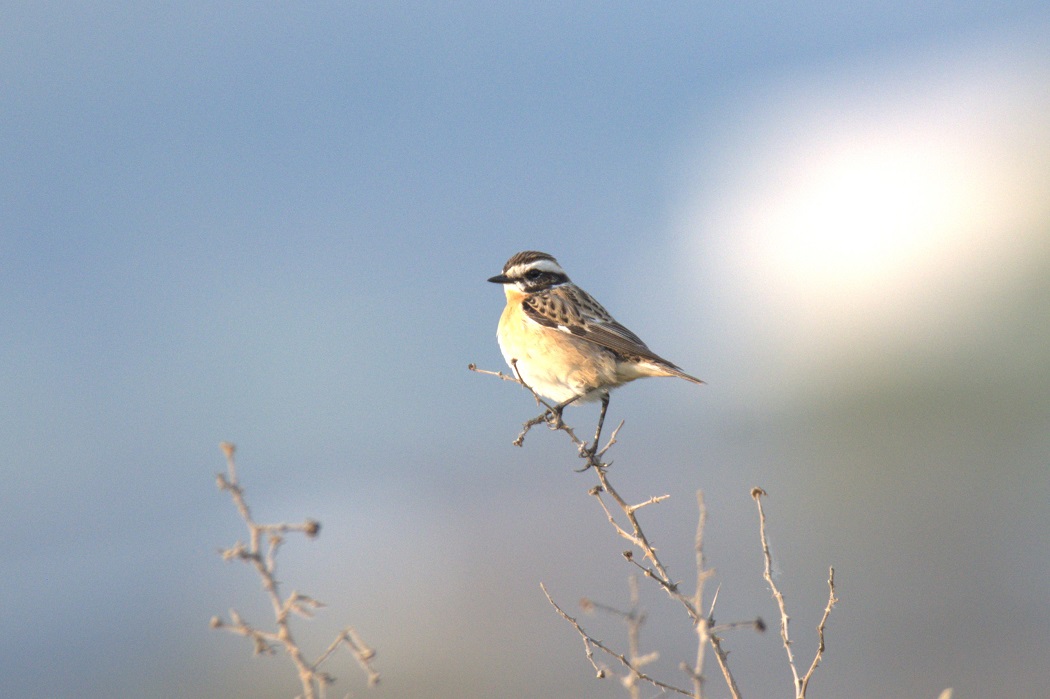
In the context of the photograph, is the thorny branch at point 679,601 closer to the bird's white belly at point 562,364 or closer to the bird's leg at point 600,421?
the bird's leg at point 600,421

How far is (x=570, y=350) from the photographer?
7.79 metres

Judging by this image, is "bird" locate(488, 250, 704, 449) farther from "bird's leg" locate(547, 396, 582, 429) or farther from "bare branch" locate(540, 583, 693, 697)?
"bare branch" locate(540, 583, 693, 697)

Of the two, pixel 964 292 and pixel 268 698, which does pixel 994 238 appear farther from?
pixel 268 698

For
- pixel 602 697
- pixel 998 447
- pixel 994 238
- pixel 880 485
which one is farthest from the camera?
pixel 994 238

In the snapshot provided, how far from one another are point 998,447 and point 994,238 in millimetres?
23651

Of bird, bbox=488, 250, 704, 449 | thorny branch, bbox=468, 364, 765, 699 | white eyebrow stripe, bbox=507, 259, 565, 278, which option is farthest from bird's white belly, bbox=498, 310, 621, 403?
thorny branch, bbox=468, 364, 765, 699

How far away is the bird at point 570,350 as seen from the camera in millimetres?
7735

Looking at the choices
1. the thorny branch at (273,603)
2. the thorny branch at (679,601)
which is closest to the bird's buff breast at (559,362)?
the thorny branch at (679,601)

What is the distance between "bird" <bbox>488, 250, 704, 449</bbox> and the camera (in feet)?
25.4

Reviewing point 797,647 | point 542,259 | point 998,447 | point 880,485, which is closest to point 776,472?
point 880,485

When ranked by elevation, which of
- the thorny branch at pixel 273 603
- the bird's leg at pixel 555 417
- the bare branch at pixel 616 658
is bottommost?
the bare branch at pixel 616 658

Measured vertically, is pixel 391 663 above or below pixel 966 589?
above

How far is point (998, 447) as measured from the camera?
43594 millimetres

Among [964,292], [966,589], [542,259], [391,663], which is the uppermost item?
[964,292]
